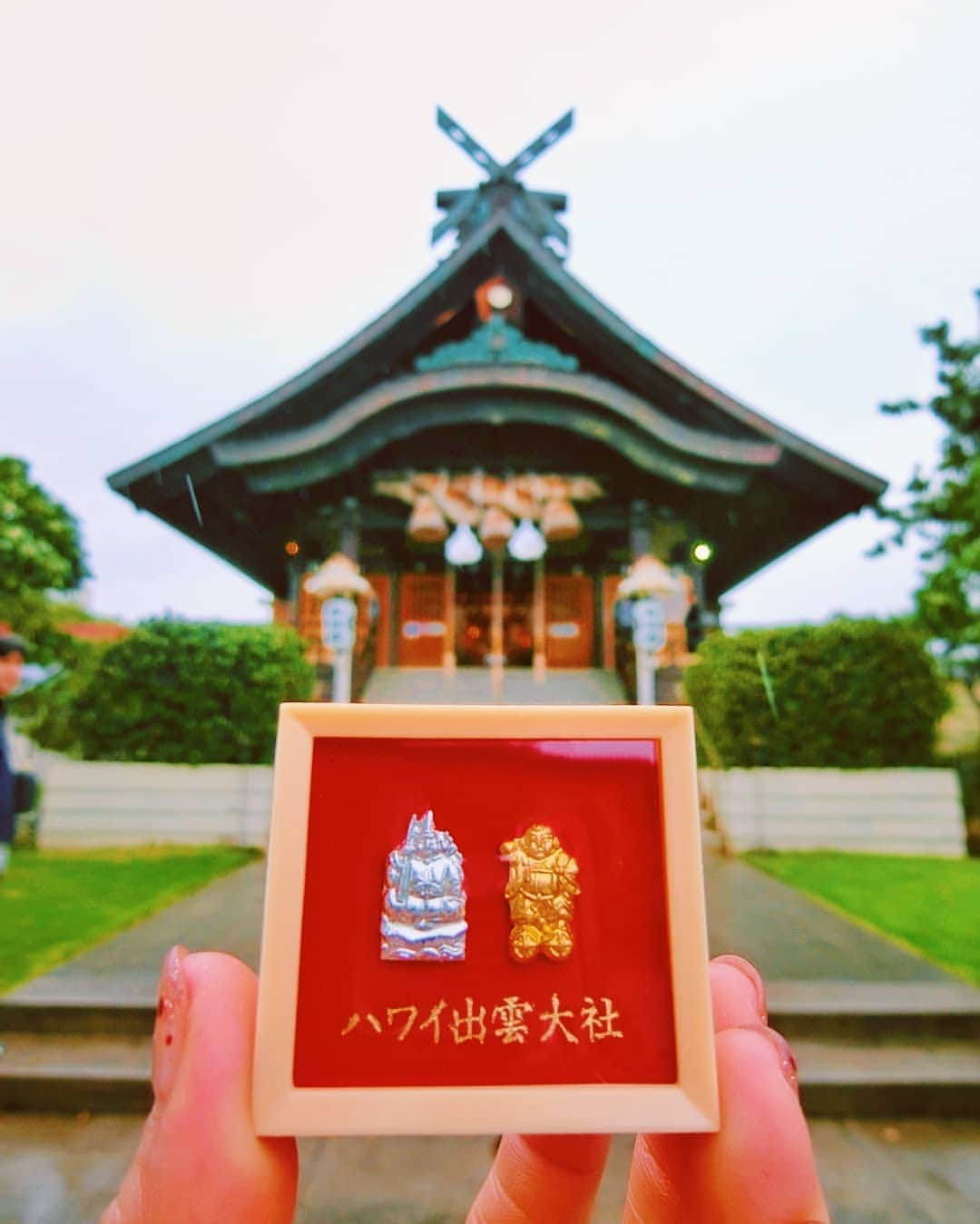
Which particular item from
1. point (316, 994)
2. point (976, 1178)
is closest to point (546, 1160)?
point (316, 994)

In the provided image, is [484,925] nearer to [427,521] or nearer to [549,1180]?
[549,1180]

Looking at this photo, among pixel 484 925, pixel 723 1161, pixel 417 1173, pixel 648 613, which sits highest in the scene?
pixel 648 613

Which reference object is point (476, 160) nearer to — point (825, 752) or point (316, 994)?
point (825, 752)

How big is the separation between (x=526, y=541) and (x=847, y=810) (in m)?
3.24

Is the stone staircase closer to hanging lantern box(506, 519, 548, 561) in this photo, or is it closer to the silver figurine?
the silver figurine

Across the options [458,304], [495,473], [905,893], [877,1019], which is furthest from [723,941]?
[458,304]

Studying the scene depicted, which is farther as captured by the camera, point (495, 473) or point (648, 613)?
point (495, 473)

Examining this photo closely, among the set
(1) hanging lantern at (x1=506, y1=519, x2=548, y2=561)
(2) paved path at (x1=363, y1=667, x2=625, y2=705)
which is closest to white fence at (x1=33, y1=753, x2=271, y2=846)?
(2) paved path at (x1=363, y1=667, x2=625, y2=705)

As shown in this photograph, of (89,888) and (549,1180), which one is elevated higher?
(549,1180)

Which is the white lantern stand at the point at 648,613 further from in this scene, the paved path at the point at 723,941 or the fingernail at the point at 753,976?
the fingernail at the point at 753,976

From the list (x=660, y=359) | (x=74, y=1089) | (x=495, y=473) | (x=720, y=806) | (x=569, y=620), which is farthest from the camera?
(x=569, y=620)

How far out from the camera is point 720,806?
322cm

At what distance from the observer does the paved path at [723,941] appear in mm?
3162

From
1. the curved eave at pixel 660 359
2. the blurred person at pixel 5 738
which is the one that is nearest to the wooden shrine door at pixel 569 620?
the curved eave at pixel 660 359
